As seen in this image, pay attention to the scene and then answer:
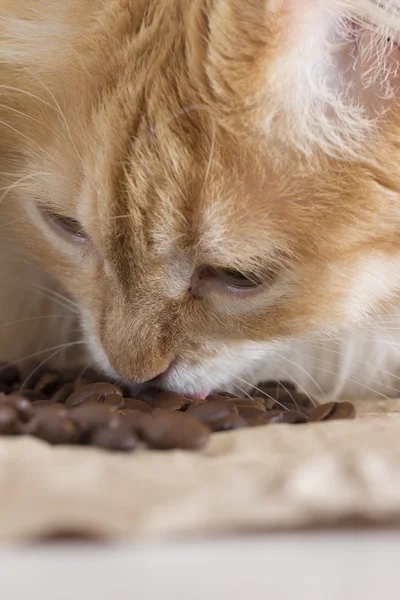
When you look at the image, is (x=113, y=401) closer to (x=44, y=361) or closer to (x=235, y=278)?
(x=235, y=278)

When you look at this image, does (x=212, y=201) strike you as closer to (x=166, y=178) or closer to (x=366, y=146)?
(x=166, y=178)

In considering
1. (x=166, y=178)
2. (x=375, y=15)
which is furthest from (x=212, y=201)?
(x=375, y=15)

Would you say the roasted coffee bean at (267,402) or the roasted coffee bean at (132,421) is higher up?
the roasted coffee bean at (132,421)

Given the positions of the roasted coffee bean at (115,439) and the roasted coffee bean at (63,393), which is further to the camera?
the roasted coffee bean at (63,393)

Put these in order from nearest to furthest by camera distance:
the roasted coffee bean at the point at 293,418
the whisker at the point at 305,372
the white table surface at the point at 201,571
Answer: the white table surface at the point at 201,571
the roasted coffee bean at the point at 293,418
the whisker at the point at 305,372

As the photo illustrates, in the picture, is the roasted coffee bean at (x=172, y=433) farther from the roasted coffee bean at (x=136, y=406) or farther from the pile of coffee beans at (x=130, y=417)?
the roasted coffee bean at (x=136, y=406)

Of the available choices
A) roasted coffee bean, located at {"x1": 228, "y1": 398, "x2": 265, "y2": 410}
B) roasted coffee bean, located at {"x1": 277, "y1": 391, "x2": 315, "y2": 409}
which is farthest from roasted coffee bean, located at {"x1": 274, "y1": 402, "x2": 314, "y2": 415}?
roasted coffee bean, located at {"x1": 228, "y1": 398, "x2": 265, "y2": 410}

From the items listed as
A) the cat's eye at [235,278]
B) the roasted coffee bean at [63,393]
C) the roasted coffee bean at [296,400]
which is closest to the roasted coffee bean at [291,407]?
the roasted coffee bean at [296,400]

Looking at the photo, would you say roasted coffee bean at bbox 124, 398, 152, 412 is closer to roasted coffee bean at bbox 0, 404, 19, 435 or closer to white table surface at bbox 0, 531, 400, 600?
roasted coffee bean at bbox 0, 404, 19, 435
